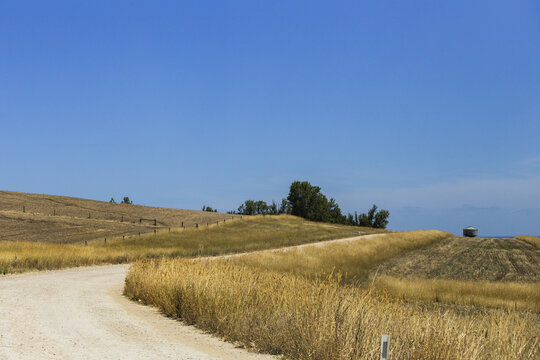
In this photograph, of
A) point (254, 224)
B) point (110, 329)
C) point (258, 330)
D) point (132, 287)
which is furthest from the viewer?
point (254, 224)

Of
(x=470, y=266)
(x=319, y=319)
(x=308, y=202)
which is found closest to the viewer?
(x=319, y=319)

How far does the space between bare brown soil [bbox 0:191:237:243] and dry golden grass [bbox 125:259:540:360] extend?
139ft

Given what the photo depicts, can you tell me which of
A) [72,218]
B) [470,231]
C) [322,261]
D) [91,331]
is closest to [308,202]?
[470,231]

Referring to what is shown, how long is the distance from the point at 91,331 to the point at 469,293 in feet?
57.6

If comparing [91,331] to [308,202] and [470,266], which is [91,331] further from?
[308,202]

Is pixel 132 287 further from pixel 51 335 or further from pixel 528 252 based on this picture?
pixel 528 252

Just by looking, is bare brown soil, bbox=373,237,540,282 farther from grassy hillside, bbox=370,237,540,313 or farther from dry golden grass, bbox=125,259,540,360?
dry golden grass, bbox=125,259,540,360

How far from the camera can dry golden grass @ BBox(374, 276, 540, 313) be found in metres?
20.0

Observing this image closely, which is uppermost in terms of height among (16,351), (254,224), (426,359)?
(254,224)

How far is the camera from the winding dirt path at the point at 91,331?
9.78 meters

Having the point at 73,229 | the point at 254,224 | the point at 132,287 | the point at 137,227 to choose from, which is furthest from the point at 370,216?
the point at 132,287

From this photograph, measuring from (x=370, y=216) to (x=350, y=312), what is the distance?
147 metres

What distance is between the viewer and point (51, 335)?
36.3 ft

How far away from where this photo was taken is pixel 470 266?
126ft
